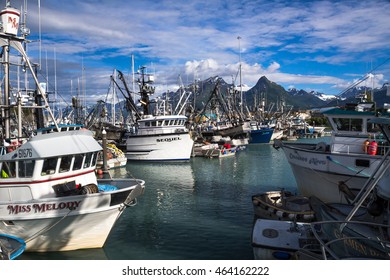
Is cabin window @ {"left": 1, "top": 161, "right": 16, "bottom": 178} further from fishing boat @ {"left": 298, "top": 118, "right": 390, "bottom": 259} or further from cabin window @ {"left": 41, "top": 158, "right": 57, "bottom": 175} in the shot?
fishing boat @ {"left": 298, "top": 118, "right": 390, "bottom": 259}

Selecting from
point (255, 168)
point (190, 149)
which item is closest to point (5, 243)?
point (255, 168)

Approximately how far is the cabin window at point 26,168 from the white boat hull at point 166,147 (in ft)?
69.9

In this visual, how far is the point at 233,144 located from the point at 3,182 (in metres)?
35.0

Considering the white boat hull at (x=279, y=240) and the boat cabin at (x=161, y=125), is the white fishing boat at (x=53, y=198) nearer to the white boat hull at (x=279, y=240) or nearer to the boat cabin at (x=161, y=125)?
the white boat hull at (x=279, y=240)

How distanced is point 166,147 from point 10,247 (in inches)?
892

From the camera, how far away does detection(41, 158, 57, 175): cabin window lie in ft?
29.6

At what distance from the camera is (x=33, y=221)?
Result: 8.97m

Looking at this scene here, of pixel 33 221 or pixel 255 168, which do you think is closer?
pixel 33 221

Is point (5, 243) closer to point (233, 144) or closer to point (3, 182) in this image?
point (3, 182)

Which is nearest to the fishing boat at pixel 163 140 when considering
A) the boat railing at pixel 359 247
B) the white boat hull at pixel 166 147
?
the white boat hull at pixel 166 147

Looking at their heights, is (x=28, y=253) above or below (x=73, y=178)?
below

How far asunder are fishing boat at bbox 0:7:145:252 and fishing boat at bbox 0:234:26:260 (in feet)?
2.64

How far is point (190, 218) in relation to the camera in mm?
12641

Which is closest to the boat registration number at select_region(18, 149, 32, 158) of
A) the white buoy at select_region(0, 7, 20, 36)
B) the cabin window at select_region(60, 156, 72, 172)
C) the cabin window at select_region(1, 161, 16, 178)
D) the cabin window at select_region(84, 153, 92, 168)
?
the cabin window at select_region(1, 161, 16, 178)
